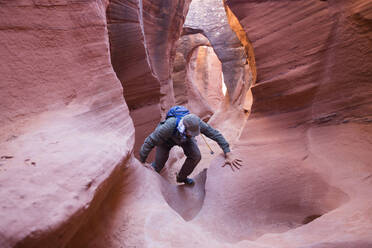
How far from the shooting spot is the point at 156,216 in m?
2.15

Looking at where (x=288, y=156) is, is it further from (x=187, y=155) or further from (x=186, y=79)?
(x=186, y=79)

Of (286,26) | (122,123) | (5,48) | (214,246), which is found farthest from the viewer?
(286,26)

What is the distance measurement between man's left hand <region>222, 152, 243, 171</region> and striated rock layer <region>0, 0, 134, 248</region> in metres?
1.73

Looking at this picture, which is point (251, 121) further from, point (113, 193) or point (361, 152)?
point (113, 193)

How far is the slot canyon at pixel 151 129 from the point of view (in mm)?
1433

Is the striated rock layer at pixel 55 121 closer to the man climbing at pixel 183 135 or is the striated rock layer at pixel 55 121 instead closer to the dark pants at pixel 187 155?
the man climbing at pixel 183 135

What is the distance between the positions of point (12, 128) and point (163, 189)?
198 cm

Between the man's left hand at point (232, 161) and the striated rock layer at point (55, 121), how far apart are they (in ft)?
5.68

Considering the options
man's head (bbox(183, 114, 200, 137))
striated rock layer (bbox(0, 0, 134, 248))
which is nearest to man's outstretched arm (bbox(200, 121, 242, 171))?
man's head (bbox(183, 114, 200, 137))

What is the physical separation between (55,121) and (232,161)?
8.44ft

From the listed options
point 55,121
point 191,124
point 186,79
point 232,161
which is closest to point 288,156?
point 232,161

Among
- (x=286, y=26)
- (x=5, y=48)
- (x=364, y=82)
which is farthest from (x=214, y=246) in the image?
(x=286, y=26)

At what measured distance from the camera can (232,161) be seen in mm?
3646

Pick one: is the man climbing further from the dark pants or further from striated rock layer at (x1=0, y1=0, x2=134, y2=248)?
striated rock layer at (x1=0, y1=0, x2=134, y2=248)
